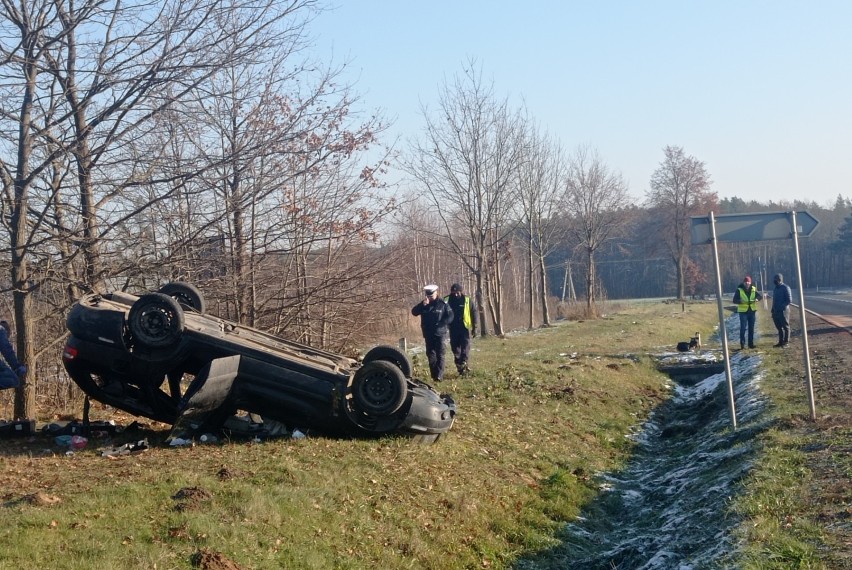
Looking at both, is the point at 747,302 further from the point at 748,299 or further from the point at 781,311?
the point at 781,311

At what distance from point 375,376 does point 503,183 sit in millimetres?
26592

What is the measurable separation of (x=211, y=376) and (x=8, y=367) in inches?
118

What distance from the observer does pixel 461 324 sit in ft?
51.8

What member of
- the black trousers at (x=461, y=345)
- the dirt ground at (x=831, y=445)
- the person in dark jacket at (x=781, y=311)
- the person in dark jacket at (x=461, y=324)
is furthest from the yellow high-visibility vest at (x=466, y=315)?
the person in dark jacket at (x=781, y=311)

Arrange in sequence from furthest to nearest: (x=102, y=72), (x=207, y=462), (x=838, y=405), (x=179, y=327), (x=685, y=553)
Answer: (x=838, y=405), (x=102, y=72), (x=179, y=327), (x=207, y=462), (x=685, y=553)

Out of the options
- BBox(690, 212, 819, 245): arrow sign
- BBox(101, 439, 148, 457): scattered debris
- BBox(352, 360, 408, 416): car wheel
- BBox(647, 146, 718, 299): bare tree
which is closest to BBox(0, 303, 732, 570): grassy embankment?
BBox(101, 439, 148, 457): scattered debris

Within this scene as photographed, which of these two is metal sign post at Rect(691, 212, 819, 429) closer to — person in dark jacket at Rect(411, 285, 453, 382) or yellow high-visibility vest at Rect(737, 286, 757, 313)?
person in dark jacket at Rect(411, 285, 453, 382)

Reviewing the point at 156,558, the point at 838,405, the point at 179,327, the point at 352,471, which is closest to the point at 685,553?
the point at 352,471

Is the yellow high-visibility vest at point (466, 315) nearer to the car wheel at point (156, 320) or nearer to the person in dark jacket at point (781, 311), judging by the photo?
the car wheel at point (156, 320)

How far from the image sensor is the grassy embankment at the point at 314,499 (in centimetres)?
596

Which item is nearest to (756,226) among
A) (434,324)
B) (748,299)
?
(434,324)

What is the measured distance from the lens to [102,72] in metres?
11.0

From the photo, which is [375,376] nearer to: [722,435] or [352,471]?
[352,471]

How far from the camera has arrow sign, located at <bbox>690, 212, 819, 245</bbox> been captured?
10.9 m
